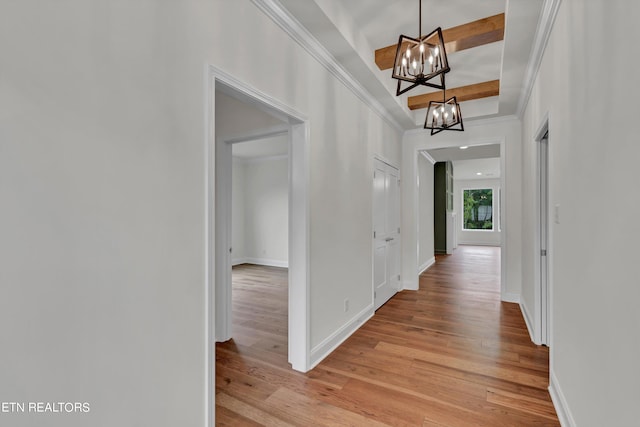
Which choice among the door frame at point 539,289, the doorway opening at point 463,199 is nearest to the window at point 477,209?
the doorway opening at point 463,199

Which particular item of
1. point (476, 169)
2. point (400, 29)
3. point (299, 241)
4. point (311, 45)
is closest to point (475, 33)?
point (400, 29)

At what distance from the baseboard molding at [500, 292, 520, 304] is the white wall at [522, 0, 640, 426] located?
2.45 m

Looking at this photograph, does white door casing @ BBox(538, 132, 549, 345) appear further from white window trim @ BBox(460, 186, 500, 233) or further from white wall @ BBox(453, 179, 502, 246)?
white window trim @ BBox(460, 186, 500, 233)

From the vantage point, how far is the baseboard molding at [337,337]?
8.36ft

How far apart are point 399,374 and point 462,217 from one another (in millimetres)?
11523

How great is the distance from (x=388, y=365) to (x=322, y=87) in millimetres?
2459

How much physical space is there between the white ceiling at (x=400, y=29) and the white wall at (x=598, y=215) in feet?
1.55

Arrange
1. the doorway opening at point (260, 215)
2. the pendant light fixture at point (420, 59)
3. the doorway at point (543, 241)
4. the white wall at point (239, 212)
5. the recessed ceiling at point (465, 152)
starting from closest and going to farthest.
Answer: the pendant light fixture at point (420, 59) < the doorway at point (543, 241) < the doorway opening at point (260, 215) < the recessed ceiling at point (465, 152) < the white wall at point (239, 212)

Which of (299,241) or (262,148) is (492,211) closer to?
(262,148)

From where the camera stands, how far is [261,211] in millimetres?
7523

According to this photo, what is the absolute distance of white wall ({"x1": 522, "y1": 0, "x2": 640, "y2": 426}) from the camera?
1.05 meters
